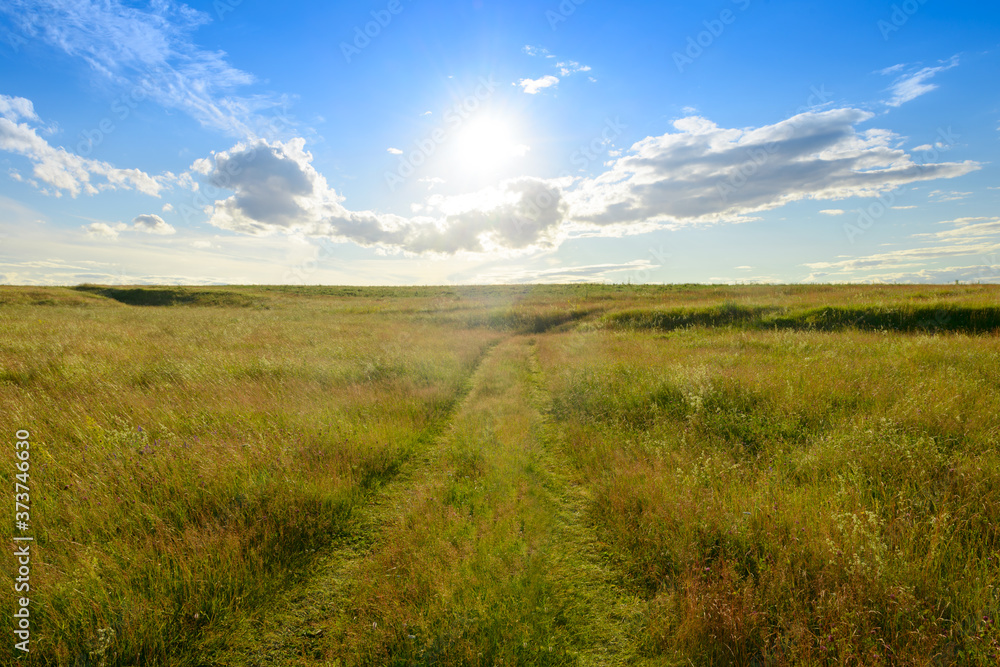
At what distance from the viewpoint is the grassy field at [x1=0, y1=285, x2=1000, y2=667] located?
338cm

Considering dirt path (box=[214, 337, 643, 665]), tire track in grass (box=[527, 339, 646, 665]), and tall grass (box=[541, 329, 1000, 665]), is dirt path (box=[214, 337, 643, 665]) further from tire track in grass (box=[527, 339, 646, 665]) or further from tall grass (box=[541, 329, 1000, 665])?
tall grass (box=[541, 329, 1000, 665])

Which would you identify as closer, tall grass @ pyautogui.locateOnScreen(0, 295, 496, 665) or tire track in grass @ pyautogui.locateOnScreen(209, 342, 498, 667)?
tire track in grass @ pyautogui.locateOnScreen(209, 342, 498, 667)

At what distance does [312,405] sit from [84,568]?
16.4ft

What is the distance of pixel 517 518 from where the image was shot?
5.34m

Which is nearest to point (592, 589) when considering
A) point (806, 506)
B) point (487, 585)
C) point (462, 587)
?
point (487, 585)

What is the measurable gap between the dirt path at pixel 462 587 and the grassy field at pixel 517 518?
28 mm

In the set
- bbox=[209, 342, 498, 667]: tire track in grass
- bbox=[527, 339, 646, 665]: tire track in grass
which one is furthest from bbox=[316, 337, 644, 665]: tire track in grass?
bbox=[209, 342, 498, 667]: tire track in grass

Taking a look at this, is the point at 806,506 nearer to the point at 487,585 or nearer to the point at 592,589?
the point at 592,589

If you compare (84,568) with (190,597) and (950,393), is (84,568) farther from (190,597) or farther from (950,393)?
(950,393)

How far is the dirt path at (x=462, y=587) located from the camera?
3.41 meters

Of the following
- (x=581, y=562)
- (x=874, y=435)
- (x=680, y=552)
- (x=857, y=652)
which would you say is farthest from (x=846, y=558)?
(x=874, y=435)

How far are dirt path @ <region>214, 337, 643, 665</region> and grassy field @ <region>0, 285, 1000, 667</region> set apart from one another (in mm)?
28

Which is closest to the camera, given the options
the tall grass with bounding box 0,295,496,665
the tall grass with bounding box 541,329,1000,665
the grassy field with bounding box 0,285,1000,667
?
the tall grass with bounding box 541,329,1000,665

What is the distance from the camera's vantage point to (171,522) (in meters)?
4.82
